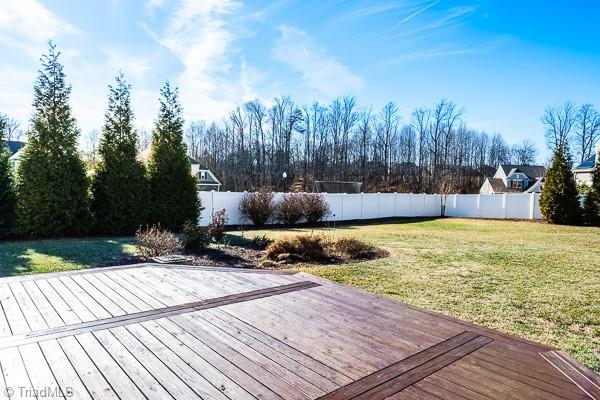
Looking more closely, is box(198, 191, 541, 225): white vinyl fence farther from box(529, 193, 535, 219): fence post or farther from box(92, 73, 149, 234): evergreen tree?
box(92, 73, 149, 234): evergreen tree

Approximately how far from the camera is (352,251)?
7.89 meters

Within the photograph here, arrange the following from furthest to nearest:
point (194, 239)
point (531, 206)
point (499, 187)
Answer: point (499, 187)
point (531, 206)
point (194, 239)

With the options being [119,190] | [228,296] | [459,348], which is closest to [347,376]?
[459,348]

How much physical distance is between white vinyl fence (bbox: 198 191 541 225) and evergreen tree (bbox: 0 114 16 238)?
7004 millimetres

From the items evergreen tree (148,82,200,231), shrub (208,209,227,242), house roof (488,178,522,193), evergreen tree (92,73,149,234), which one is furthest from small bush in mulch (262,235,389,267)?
house roof (488,178,522,193)

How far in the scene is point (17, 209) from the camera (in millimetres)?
9195

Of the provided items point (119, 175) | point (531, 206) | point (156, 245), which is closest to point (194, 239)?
point (156, 245)

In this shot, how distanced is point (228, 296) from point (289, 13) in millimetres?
8046

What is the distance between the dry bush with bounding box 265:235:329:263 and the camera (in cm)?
727

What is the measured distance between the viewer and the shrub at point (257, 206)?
14.9 metres

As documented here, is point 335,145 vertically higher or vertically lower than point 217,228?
higher

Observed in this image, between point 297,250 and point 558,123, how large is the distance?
4649cm

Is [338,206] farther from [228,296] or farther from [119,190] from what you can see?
[228,296]

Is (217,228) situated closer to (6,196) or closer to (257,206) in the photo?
(6,196)
